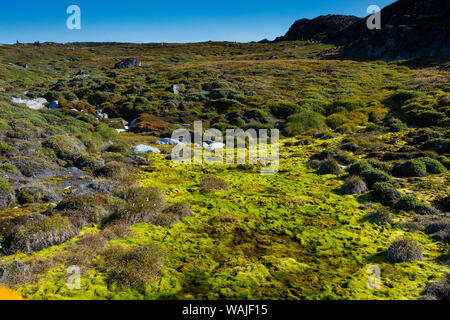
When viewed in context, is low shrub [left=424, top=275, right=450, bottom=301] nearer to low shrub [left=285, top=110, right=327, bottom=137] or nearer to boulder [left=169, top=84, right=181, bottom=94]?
low shrub [left=285, top=110, right=327, bottom=137]

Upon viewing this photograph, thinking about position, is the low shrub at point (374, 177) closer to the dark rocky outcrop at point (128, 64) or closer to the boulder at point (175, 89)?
the boulder at point (175, 89)

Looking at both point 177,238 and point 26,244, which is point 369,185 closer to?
point 177,238

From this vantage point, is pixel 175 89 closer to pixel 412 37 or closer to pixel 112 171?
pixel 112 171

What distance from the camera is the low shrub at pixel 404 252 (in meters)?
8.07

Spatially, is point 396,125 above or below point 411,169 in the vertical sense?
above

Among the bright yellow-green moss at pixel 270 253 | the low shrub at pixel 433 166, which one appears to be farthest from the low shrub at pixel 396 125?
the bright yellow-green moss at pixel 270 253

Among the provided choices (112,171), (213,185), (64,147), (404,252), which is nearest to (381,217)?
(404,252)

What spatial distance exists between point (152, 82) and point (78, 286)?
4818cm

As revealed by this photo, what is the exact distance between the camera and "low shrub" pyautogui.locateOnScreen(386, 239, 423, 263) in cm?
807

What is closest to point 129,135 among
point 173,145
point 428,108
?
point 173,145

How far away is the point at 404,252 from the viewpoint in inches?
321

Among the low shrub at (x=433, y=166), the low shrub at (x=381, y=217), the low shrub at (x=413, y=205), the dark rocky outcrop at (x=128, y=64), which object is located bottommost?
the low shrub at (x=381, y=217)

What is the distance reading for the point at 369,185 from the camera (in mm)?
14242

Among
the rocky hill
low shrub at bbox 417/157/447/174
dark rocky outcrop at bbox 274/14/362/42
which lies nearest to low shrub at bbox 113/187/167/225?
low shrub at bbox 417/157/447/174
